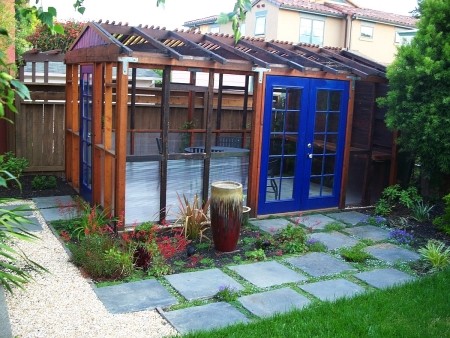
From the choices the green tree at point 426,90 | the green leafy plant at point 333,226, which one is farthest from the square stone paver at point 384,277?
the green tree at point 426,90

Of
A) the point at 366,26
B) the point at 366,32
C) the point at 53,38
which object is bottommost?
the point at 53,38

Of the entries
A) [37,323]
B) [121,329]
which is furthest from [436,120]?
[37,323]

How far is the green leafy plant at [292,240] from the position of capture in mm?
5852

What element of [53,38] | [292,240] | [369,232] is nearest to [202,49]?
[292,240]

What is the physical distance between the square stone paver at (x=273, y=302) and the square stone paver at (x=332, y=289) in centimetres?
18

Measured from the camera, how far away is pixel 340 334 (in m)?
3.72

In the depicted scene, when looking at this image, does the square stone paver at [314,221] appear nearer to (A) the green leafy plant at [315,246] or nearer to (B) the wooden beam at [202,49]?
(A) the green leafy plant at [315,246]

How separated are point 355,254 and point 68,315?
3208mm

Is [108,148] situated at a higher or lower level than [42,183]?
higher

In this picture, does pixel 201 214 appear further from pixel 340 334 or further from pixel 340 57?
pixel 340 57

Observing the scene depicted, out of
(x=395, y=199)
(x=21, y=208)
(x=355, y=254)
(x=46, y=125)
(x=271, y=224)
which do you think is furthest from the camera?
(x=46, y=125)

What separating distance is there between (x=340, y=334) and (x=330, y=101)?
4.49 meters

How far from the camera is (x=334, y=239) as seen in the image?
638 cm

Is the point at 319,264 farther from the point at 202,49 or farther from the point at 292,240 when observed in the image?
the point at 202,49
